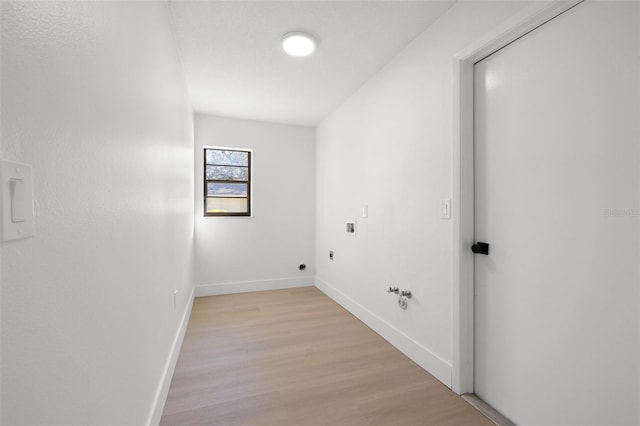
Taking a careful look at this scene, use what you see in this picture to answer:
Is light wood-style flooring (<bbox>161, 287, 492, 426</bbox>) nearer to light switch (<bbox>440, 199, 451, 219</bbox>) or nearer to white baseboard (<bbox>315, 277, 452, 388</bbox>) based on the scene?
white baseboard (<bbox>315, 277, 452, 388</bbox>)

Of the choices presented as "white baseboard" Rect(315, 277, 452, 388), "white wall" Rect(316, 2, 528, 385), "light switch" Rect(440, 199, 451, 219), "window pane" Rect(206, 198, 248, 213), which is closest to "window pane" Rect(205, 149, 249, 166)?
"window pane" Rect(206, 198, 248, 213)

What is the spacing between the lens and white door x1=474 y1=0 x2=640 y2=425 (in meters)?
1.10

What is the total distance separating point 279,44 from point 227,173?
87.3 inches

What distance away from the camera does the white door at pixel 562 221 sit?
1.10m

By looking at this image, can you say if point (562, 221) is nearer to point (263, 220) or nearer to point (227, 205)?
point (263, 220)

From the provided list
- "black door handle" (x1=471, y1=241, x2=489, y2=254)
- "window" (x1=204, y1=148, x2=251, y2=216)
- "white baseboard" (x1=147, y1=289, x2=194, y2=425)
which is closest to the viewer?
"white baseboard" (x1=147, y1=289, x2=194, y2=425)

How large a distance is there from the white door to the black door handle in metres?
0.03

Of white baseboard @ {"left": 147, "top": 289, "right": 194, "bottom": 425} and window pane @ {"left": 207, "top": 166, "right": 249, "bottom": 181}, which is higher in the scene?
window pane @ {"left": 207, "top": 166, "right": 249, "bottom": 181}

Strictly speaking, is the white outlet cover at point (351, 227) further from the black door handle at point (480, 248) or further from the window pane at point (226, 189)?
the window pane at point (226, 189)

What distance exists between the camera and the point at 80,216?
703mm

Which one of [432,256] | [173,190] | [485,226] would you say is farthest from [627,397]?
[173,190]

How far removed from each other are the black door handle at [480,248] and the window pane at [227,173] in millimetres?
3213

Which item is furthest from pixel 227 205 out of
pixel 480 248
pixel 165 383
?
pixel 480 248

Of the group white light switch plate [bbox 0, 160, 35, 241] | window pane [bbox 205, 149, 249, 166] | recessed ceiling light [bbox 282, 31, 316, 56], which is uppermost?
recessed ceiling light [bbox 282, 31, 316, 56]
